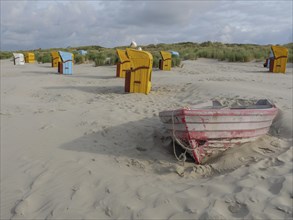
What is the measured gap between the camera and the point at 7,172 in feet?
14.6

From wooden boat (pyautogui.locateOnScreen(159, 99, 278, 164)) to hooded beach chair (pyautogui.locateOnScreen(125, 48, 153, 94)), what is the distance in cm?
454

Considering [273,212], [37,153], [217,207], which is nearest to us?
[273,212]

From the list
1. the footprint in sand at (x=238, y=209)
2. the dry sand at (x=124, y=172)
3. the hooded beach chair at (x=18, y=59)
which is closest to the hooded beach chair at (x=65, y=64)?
the dry sand at (x=124, y=172)

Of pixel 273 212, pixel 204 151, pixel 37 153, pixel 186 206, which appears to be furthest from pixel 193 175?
pixel 37 153

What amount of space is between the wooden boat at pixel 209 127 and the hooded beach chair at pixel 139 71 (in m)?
4.54

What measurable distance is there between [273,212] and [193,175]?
129cm

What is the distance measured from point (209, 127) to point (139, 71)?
5.16m

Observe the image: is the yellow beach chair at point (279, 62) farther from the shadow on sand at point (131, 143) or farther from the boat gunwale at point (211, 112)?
the boat gunwale at point (211, 112)

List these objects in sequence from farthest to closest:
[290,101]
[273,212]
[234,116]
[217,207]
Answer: [290,101] < [234,116] < [217,207] < [273,212]

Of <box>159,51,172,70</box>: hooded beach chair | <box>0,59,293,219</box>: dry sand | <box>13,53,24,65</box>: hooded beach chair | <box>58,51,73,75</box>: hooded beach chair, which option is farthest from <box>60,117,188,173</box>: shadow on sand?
<box>13,53,24,65</box>: hooded beach chair

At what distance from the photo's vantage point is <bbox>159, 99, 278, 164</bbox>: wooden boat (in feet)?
14.1

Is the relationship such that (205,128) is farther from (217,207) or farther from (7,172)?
(7,172)

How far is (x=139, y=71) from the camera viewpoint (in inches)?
363

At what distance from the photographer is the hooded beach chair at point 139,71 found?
9.12 m
